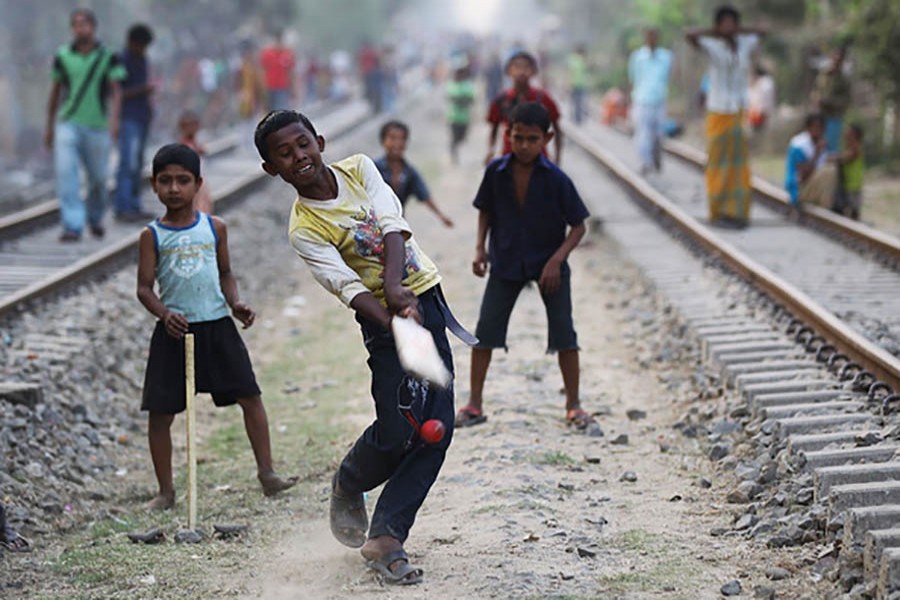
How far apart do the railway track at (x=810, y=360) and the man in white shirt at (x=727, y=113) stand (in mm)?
305

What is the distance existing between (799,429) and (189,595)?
8.97ft

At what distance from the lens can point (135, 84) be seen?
12492 mm

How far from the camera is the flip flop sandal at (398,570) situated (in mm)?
4395

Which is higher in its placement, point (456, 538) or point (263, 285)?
point (456, 538)

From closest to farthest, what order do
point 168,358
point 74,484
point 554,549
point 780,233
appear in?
point 554,549 → point 168,358 → point 74,484 → point 780,233

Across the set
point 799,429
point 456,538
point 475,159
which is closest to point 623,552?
point 456,538

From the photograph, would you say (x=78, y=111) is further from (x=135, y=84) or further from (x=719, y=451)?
(x=719, y=451)

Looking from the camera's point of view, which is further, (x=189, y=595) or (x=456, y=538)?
(x=456, y=538)

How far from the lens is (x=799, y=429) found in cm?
569

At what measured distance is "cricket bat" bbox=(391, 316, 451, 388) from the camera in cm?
406

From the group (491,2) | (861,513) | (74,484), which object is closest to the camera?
(861,513)

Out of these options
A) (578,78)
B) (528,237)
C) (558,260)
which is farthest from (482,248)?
(578,78)

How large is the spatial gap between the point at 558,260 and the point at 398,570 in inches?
87.3

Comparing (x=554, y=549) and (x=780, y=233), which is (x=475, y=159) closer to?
(x=780, y=233)
